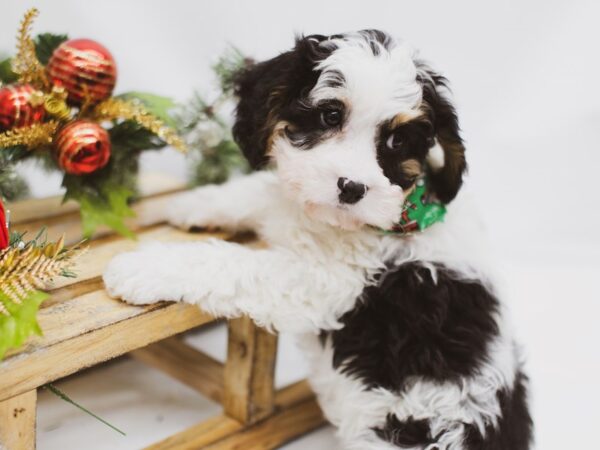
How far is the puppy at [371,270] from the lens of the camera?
2379 millimetres

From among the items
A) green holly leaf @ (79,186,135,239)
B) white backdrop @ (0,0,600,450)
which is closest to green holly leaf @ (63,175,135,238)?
green holly leaf @ (79,186,135,239)

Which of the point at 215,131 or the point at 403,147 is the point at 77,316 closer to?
the point at 403,147

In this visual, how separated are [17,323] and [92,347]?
1.18 feet

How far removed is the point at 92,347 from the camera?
233 cm

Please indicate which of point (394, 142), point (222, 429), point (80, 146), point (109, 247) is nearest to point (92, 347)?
point (109, 247)

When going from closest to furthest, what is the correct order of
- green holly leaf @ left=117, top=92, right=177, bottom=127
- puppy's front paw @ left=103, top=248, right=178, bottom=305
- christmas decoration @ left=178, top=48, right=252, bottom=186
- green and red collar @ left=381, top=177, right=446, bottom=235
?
puppy's front paw @ left=103, top=248, right=178, bottom=305 < green and red collar @ left=381, top=177, right=446, bottom=235 < green holly leaf @ left=117, top=92, right=177, bottom=127 < christmas decoration @ left=178, top=48, right=252, bottom=186

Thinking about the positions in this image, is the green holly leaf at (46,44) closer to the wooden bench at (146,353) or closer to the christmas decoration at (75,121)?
the christmas decoration at (75,121)

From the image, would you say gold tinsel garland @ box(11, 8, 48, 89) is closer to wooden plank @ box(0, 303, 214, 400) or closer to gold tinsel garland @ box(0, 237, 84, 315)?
gold tinsel garland @ box(0, 237, 84, 315)

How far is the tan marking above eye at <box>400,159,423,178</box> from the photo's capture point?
2474 mm

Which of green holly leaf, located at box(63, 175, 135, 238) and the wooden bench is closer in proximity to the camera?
the wooden bench

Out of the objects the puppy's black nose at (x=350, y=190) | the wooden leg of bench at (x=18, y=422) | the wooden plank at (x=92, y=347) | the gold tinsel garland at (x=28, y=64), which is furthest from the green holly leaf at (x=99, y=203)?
the puppy's black nose at (x=350, y=190)

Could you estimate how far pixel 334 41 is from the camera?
2.42 metres

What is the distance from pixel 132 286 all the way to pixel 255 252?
43cm

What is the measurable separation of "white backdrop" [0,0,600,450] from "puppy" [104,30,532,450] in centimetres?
140
